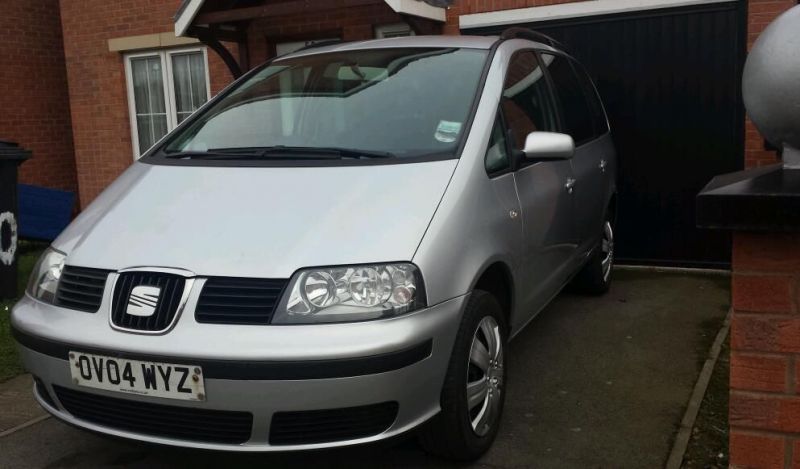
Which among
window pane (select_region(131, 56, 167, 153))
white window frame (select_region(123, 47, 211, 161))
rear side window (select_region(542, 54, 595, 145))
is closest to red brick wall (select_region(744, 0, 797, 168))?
rear side window (select_region(542, 54, 595, 145))

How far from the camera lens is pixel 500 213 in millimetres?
3281

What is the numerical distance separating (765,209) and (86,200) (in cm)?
976

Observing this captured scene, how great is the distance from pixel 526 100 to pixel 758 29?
3.09m

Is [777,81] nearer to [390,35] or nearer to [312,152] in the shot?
[312,152]

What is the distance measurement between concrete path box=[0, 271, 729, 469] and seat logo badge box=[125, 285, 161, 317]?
0.48m

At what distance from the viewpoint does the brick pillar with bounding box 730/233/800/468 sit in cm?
182

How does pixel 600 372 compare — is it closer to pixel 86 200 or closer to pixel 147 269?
pixel 147 269

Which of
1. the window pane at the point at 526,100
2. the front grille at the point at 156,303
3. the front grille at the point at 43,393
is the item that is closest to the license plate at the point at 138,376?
the front grille at the point at 156,303

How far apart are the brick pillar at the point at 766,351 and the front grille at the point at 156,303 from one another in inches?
69.4

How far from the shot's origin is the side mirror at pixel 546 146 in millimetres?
3449

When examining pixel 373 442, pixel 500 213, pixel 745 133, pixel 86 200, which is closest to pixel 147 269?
pixel 373 442

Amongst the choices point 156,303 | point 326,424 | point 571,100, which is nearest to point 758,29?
point 571,100

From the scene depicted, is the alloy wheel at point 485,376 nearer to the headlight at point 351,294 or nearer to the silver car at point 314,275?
the silver car at point 314,275

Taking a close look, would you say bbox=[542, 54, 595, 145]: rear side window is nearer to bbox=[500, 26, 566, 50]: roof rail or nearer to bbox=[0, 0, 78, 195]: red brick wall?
bbox=[500, 26, 566, 50]: roof rail
